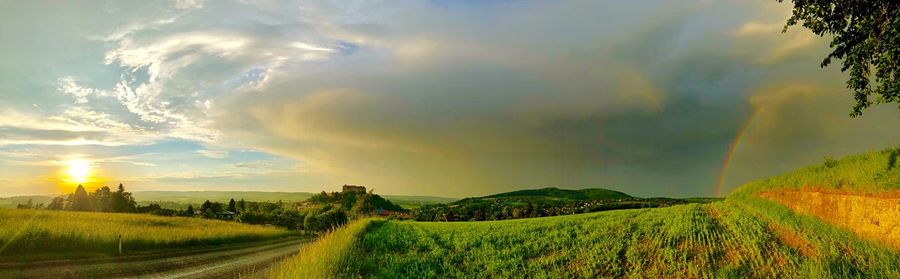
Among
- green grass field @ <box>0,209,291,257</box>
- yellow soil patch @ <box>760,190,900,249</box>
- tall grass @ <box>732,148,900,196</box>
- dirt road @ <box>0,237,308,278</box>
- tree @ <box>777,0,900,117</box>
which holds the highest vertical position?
tree @ <box>777,0,900,117</box>

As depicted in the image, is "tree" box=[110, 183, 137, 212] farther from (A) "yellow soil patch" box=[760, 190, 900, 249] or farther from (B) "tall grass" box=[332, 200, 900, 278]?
(A) "yellow soil patch" box=[760, 190, 900, 249]

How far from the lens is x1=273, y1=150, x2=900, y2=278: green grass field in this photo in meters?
13.3

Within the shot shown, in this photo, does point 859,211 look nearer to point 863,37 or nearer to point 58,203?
point 863,37

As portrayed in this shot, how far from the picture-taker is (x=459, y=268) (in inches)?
615

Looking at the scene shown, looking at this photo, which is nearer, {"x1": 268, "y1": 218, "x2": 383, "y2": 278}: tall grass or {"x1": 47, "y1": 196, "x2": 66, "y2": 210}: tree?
{"x1": 268, "y1": 218, "x2": 383, "y2": 278}: tall grass

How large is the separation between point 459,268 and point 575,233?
5.85 metres

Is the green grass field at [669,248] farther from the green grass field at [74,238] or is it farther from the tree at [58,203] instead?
the tree at [58,203]

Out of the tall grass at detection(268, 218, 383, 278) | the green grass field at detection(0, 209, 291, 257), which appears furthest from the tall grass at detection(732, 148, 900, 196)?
the green grass field at detection(0, 209, 291, 257)

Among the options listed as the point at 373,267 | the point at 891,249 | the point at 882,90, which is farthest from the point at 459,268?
the point at 882,90

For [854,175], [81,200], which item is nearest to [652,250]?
[854,175]

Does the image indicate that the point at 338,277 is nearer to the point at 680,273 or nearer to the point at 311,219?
the point at 680,273

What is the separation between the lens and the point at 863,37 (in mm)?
17234

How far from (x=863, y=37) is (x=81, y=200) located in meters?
97.6

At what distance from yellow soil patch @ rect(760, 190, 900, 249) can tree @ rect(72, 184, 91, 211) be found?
9115cm
